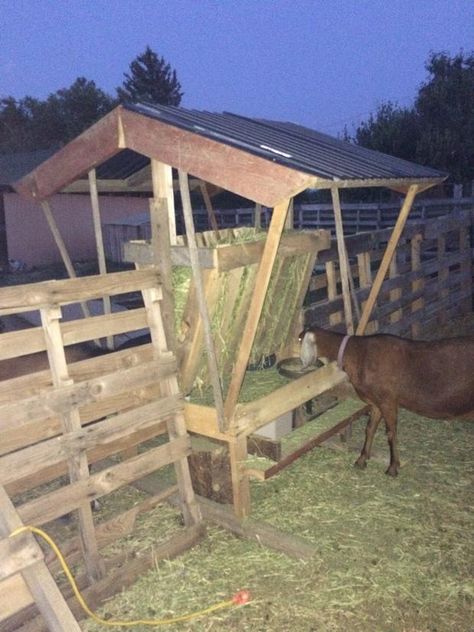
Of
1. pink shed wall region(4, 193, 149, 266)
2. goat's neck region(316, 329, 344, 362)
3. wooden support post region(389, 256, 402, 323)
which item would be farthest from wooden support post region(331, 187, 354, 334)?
pink shed wall region(4, 193, 149, 266)

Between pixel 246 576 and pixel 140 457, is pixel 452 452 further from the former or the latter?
pixel 140 457

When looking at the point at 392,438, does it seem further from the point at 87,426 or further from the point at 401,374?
the point at 87,426

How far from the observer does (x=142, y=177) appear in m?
6.32

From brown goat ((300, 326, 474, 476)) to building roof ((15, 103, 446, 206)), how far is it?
1.74 m

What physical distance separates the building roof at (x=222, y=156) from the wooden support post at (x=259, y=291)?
0.70 ft

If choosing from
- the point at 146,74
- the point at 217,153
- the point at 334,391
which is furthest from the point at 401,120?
the point at 146,74

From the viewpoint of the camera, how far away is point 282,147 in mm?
4543

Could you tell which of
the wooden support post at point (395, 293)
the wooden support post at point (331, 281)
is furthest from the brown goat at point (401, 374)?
the wooden support post at point (395, 293)

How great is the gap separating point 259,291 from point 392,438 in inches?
102

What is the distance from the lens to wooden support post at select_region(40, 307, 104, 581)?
12.6 ft

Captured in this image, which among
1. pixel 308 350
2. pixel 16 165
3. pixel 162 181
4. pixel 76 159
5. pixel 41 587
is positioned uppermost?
pixel 16 165

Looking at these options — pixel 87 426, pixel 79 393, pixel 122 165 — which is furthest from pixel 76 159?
pixel 87 426

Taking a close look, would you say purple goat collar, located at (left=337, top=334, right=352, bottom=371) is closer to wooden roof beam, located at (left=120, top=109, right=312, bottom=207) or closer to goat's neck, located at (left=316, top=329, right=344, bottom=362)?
goat's neck, located at (left=316, top=329, right=344, bottom=362)

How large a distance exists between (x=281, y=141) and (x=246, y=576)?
370 cm
